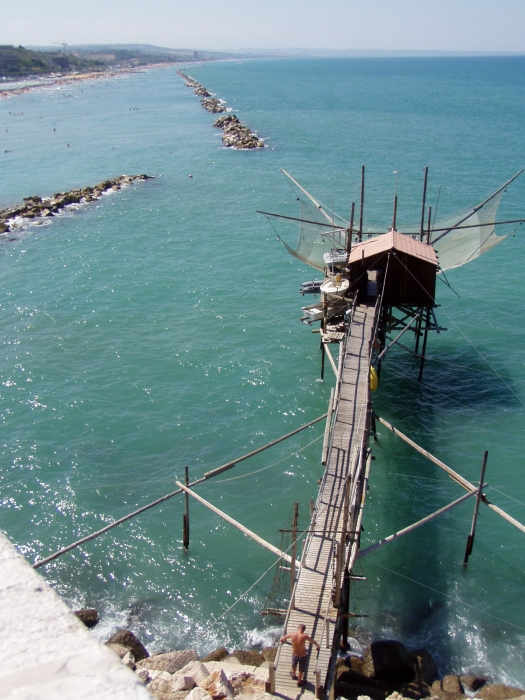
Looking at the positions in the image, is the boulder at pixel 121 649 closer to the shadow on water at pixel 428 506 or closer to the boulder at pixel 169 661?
the boulder at pixel 169 661

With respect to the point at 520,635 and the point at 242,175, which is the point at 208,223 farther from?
the point at 520,635

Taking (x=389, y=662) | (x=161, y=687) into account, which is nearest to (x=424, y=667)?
(x=389, y=662)

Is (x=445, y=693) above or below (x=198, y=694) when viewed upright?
below

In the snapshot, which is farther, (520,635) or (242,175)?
(242,175)

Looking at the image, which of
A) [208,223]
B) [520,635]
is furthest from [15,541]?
[208,223]

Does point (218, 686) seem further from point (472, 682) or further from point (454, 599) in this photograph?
point (454, 599)

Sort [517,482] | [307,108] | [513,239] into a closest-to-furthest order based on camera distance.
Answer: [517,482]
[513,239]
[307,108]

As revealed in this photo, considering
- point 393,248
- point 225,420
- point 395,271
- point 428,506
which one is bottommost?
point 428,506

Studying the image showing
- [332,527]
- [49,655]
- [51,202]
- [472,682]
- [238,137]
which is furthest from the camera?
[238,137]
